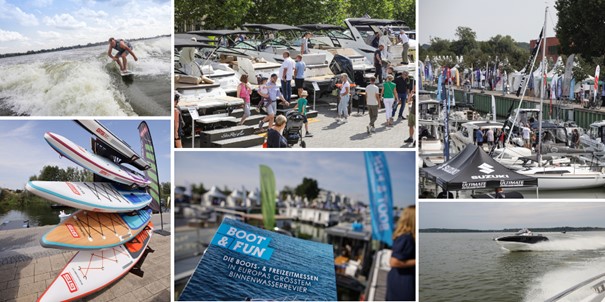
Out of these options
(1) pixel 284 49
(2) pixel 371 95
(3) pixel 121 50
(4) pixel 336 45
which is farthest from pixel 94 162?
(4) pixel 336 45

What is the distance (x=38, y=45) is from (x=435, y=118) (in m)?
4.15

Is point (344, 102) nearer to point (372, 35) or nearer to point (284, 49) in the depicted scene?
point (372, 35)

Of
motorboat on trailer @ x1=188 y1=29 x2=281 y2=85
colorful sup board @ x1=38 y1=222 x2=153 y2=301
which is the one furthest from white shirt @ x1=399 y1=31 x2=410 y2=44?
colorful sup board @ x1=38 y1=222 x2=153 y2=301

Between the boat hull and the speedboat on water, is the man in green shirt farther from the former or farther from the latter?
the boat hull

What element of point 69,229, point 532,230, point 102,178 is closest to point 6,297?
point 69,229

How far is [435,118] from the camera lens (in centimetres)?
743

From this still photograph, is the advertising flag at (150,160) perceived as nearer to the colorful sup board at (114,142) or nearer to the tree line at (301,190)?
the colorful sup board at (114,142)

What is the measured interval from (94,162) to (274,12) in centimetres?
289

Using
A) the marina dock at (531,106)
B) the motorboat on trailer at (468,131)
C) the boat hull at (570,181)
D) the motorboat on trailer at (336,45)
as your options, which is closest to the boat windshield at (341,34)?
the motorboat on trailer at (336,45)

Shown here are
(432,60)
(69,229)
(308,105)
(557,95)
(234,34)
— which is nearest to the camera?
(69,229)

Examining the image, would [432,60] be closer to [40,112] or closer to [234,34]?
[234,34]

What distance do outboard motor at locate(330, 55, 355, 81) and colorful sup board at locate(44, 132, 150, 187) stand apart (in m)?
2.57

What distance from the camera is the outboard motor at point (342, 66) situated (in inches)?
278

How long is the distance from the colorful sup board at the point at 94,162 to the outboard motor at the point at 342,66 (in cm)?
257
